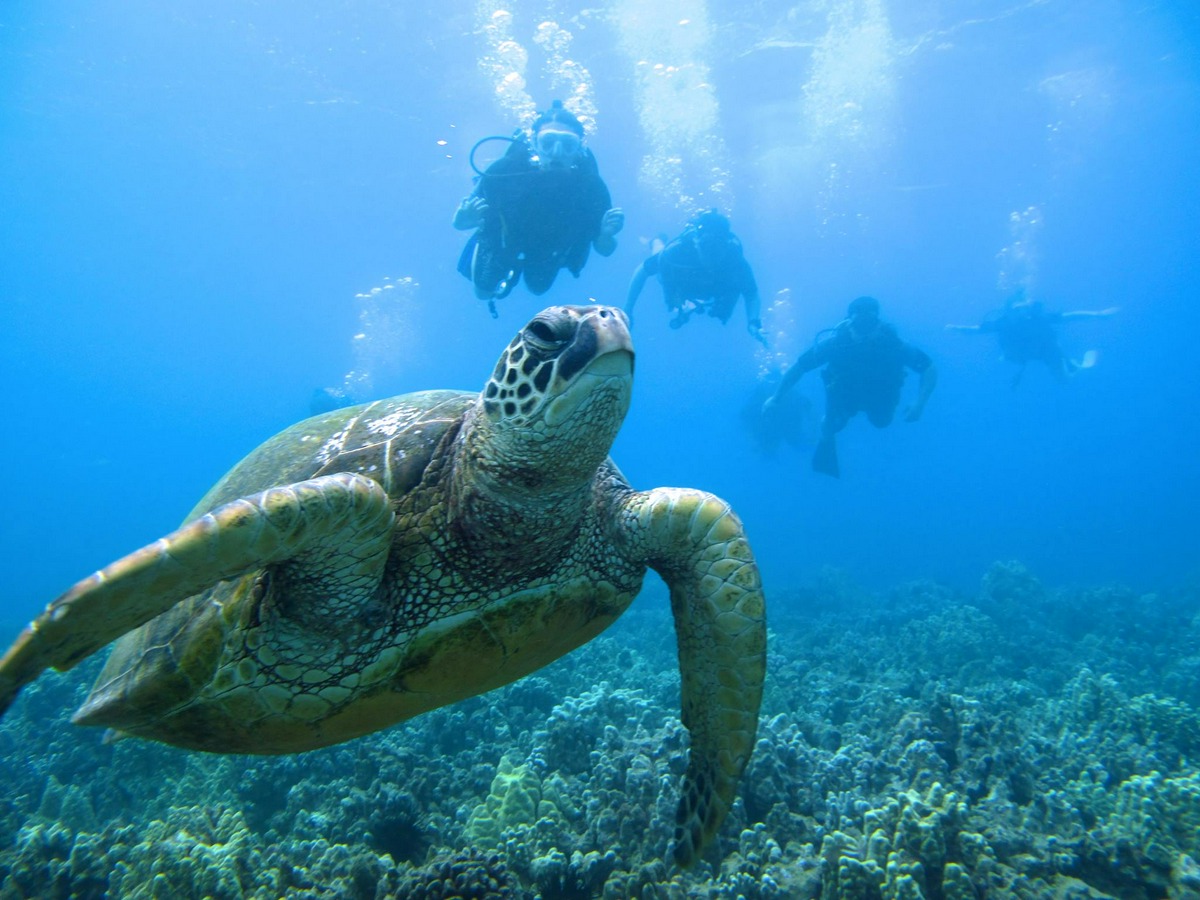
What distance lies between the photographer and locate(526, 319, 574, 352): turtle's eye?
2.06 metres

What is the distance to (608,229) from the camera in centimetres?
1062

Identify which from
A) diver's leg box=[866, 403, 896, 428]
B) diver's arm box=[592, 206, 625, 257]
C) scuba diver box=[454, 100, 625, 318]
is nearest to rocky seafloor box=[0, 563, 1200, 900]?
scuba diver box=[454, 100, 625, 318]

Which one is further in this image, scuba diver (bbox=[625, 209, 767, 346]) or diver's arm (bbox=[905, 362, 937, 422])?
scuba diver (bbox=[625, 209, 767, 346])

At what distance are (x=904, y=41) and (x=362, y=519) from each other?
31581 millimetres

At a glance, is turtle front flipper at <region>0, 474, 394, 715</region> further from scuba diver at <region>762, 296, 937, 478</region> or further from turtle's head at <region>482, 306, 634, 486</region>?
scuba diver at <region>762, 296, 937, 478</region>

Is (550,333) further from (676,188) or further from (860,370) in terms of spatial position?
(676,188)

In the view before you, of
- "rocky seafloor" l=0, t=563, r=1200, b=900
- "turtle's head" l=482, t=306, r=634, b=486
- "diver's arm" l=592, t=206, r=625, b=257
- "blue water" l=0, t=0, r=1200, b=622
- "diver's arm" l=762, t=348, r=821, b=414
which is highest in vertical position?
"blue water" l=0, t=0, r=1200, b=622

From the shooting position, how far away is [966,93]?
1168 inches

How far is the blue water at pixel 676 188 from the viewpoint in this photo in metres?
25.2

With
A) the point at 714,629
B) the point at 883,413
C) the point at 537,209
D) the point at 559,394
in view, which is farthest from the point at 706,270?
the point at 559,394

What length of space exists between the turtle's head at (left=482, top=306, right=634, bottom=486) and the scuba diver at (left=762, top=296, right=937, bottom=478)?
12107mm

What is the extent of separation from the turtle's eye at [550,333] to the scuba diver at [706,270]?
12.8 metres

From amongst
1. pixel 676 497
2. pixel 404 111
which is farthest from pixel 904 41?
pixel 676 497

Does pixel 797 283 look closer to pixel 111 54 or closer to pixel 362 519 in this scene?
pixel 111 54
